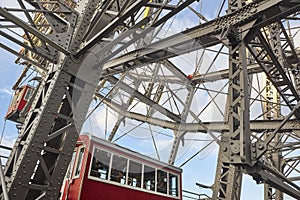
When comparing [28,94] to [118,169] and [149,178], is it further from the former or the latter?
[149,178]

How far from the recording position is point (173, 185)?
892 cm

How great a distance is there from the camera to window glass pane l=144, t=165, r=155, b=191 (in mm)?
8039

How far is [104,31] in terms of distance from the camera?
468cm

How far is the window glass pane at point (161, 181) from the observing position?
842cm

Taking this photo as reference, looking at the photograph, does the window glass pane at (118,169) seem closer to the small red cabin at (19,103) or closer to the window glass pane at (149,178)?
the window glass pane at (149,178)

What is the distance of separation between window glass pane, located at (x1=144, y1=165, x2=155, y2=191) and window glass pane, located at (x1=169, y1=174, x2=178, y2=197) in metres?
0.85

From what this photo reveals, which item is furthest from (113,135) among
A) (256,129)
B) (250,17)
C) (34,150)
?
(250,17)

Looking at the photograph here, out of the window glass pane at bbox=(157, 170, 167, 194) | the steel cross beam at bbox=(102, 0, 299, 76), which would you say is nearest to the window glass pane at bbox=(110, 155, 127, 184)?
the window glass pane at bbox=(157, 170, 167, 194)

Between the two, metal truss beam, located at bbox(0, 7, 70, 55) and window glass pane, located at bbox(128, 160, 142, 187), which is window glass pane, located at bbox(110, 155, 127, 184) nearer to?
window glass pane, located at bbox(128, 160, 142, 187)

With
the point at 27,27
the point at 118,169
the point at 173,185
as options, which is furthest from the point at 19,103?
the point at 173,185

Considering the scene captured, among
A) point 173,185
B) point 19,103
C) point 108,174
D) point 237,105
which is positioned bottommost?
point 108,174

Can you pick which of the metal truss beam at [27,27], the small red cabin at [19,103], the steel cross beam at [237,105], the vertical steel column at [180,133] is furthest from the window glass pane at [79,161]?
the vertical steel column at [180,133]

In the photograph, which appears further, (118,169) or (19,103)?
(19,103)

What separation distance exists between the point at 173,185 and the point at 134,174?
1843 millimetres
